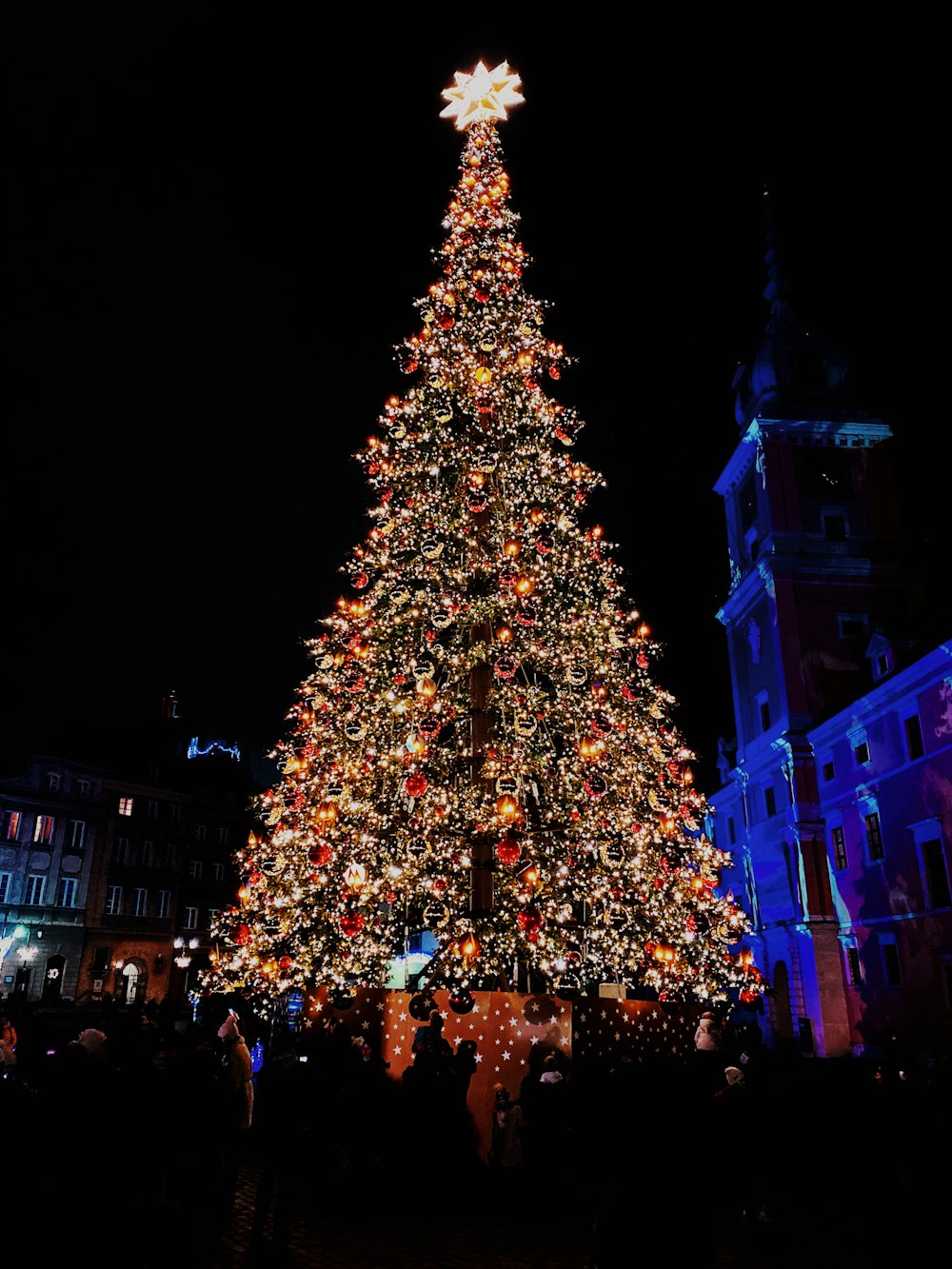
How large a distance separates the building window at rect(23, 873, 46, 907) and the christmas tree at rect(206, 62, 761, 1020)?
35345 millimetres

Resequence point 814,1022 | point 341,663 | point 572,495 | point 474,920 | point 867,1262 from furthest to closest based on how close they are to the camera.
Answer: point 814,1022, point 572,495, point 341,663, point 474,920, point 867,1262

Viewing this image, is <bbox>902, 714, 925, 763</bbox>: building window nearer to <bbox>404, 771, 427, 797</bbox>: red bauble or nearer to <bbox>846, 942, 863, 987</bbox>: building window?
<bbox>846, 942, 863, 987</bbox>: building window

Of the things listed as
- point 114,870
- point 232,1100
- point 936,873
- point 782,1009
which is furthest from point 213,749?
point 232,1100

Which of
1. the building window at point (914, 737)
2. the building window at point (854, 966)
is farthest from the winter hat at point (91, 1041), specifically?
the building window at point (854, 966)

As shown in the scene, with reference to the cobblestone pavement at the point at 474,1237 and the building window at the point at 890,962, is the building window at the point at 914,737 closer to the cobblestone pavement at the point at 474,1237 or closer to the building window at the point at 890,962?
the building window at the point at 890,962

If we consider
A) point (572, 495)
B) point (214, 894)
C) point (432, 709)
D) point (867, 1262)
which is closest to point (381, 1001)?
point (432, 709)

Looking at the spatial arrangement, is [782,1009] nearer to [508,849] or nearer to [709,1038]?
[709,1038]

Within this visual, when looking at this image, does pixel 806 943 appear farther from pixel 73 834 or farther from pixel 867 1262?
pixel 73 834

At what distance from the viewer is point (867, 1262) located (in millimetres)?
7367

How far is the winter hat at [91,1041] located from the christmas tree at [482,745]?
14.5ft

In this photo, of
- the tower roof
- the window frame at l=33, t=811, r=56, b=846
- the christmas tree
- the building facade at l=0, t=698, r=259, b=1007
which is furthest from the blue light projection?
the christmas tree

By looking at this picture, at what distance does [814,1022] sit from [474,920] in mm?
24940

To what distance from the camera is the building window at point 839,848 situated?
1260 inches

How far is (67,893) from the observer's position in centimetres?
4456
